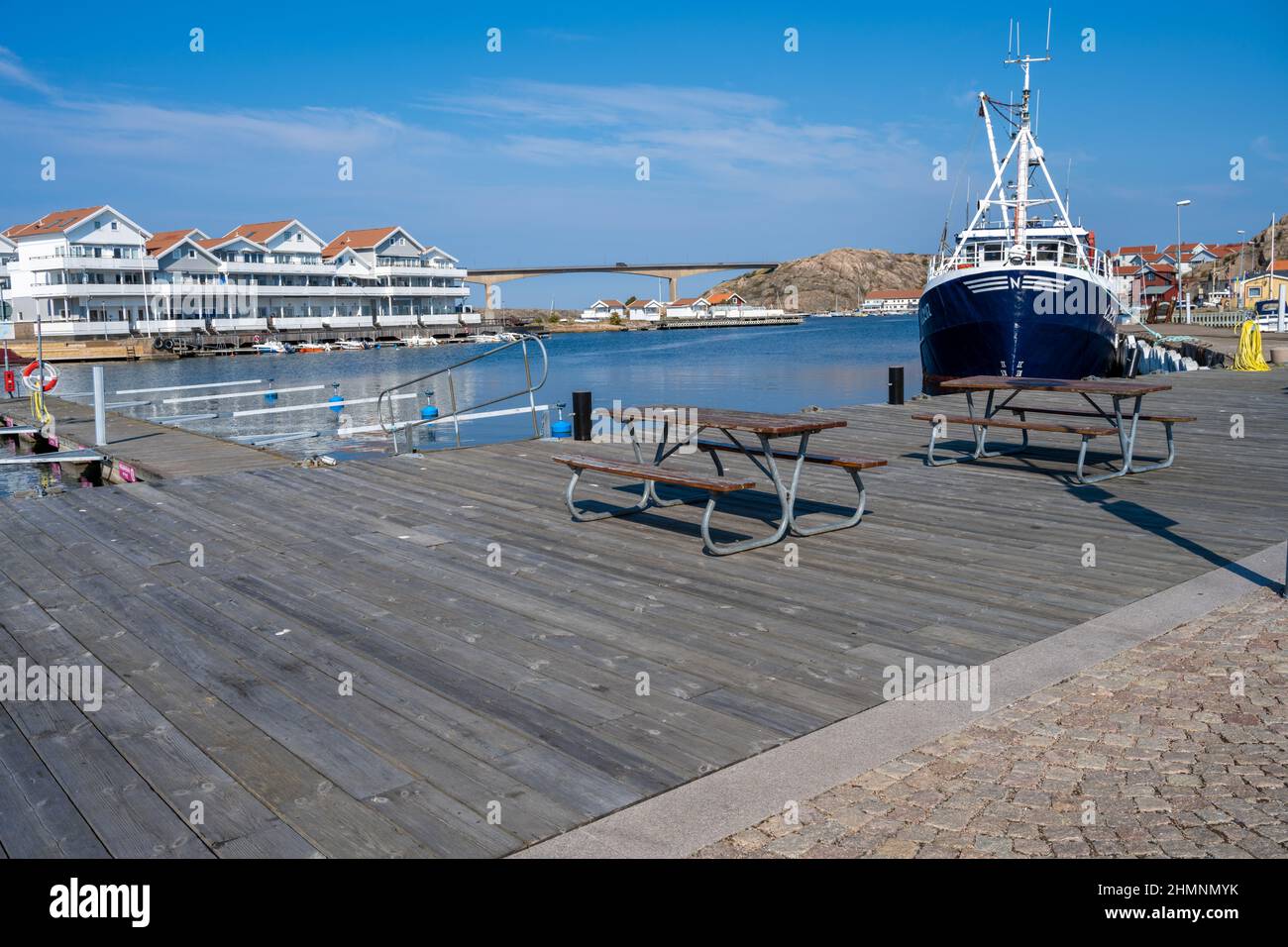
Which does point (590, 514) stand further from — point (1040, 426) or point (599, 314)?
point (599, 314)

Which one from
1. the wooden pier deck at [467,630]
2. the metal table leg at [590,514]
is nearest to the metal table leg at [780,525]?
the wooden pier deck at [467,630]

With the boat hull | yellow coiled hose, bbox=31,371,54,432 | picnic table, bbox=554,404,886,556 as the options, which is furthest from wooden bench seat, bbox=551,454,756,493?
the boat hull

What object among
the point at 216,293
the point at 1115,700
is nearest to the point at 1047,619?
the point at 1115,700

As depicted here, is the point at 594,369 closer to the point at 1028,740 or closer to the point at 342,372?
the point at 342,372

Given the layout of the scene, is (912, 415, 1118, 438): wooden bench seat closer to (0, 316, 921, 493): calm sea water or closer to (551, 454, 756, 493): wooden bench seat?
(551, 454, 756, 493): wooden bench seat

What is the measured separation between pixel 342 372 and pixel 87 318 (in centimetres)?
3498

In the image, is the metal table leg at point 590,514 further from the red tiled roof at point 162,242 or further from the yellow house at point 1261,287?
the red tiled roof at point 162,242

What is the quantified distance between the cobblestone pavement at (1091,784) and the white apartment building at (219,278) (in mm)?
88665

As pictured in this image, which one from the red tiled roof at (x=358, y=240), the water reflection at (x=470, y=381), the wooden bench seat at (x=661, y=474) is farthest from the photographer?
the red tiled roof at (x=358, y=240)

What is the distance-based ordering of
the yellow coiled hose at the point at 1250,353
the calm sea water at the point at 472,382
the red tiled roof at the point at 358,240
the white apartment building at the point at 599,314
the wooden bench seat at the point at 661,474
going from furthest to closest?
1. the white apartment building at the point at 599,314
2. the red tiled roof at the point at 358,240
3. the calm sea water at the point at 472,382
4. the yellow coiled hose at the point at 1250,353
5. the wooden bench seat at the point at 661,474

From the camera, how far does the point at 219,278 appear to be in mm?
94375

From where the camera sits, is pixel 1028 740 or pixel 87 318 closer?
→ pixel 1028 740

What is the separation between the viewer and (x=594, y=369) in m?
67.1

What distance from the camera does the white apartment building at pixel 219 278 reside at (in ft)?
272
